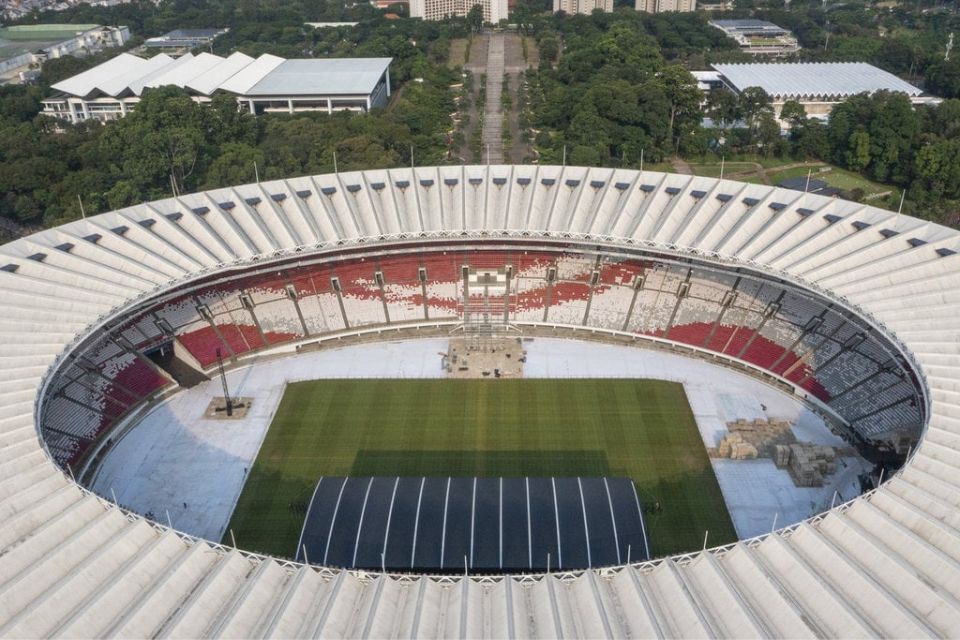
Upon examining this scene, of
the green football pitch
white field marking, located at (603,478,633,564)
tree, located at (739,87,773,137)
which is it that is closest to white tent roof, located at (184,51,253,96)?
tree, located at (739,87,773,137)

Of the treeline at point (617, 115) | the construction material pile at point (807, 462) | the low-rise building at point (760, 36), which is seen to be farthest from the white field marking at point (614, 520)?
the low-rise building at point (760, 36)

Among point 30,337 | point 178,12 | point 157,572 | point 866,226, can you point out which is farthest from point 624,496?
point 178,12

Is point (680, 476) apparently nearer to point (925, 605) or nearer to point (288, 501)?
point (925, 605)

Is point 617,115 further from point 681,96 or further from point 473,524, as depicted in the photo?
point 473,524

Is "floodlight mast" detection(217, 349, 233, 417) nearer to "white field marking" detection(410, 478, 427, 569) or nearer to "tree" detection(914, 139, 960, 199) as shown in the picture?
"white field marking" detection(410, 478, 427, 569)

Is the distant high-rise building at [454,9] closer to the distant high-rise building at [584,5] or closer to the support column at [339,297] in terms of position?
the distant high-rise building at [584,5]

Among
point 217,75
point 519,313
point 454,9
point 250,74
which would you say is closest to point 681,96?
point 519,313
